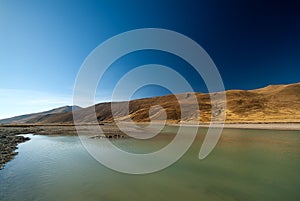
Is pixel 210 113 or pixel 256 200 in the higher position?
pixel 210 113

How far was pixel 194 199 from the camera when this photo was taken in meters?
9.09

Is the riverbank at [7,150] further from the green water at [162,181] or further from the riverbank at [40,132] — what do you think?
the green water at [162,181]

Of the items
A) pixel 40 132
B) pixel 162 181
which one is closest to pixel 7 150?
pixel 162 181

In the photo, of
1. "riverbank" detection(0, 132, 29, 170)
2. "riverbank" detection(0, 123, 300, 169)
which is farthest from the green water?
"riverbank" detection(0, 123, 300, 169)

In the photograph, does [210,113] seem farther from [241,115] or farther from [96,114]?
[96,114]

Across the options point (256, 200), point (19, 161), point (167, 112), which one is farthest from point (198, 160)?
point (167, 112)

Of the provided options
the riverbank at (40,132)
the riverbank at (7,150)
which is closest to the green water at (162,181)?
the riverbank at (7,150)

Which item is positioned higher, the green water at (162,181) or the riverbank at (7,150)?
the riverbank at (7,150)

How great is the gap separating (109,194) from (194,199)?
4313mm

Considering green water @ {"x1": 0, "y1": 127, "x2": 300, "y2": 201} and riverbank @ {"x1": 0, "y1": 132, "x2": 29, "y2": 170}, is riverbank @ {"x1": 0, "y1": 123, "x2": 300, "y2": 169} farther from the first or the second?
green water @ {"x1": 0, "y1": 127, "x2": 300, "y2": 201}

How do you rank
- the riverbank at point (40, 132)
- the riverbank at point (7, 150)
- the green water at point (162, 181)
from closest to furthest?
the green water at point (162, 181) → the riverbank at point (7, 150) → the riverbank at point (40, 132)

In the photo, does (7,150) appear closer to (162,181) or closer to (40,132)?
(162,181)

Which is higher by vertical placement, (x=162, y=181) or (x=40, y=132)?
(x=40, y=132)

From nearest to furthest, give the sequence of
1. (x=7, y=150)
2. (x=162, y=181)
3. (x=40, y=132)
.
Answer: (x=162, y=181) < (x=7, y=150) < (x=40, y=132)
